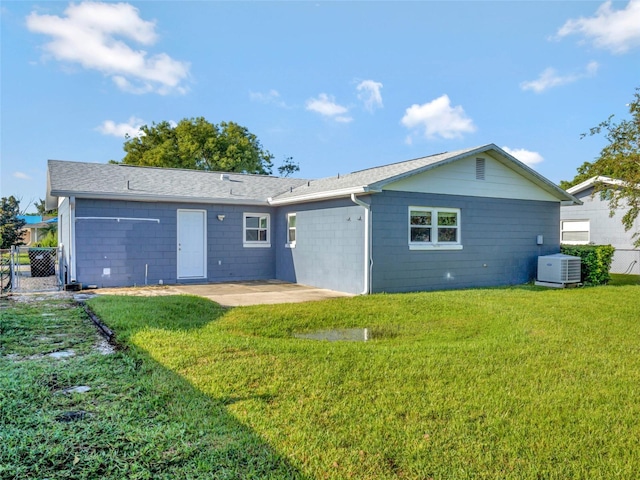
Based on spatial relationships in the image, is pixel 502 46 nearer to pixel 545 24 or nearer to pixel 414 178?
pixel 545 24

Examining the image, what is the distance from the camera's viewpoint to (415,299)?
9.52 meters

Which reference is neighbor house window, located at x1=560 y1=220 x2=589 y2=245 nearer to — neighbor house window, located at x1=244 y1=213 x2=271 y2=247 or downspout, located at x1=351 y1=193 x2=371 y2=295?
downspout, located at x1=351 y1=193 x2=371 y2=295

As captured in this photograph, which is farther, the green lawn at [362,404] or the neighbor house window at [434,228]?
the neighbor house window at [434,228]

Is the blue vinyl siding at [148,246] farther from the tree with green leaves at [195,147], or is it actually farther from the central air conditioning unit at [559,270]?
the tree with green leaves at [195,147]

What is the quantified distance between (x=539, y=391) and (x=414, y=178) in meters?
Result: 7.65

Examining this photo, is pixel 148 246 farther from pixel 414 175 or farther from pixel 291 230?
pixel 414 175

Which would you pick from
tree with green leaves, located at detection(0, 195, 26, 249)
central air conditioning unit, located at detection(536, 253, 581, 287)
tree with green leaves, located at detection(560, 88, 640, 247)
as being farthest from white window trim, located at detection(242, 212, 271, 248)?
tree with green leaves, located at detection(0, 195, 26, 249)

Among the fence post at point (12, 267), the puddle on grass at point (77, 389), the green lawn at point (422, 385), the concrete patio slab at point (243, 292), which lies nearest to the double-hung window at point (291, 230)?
the concrete patio slab at point (243, 292)

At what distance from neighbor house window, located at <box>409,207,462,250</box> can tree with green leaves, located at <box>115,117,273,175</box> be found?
2170cm

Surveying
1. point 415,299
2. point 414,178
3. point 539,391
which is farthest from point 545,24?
point 539,391

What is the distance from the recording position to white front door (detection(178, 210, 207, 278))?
1274 centimetres

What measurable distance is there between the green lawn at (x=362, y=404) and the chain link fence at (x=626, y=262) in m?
11.9

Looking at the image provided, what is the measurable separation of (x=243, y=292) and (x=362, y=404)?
7.49 metres

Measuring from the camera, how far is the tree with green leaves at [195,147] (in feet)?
102
